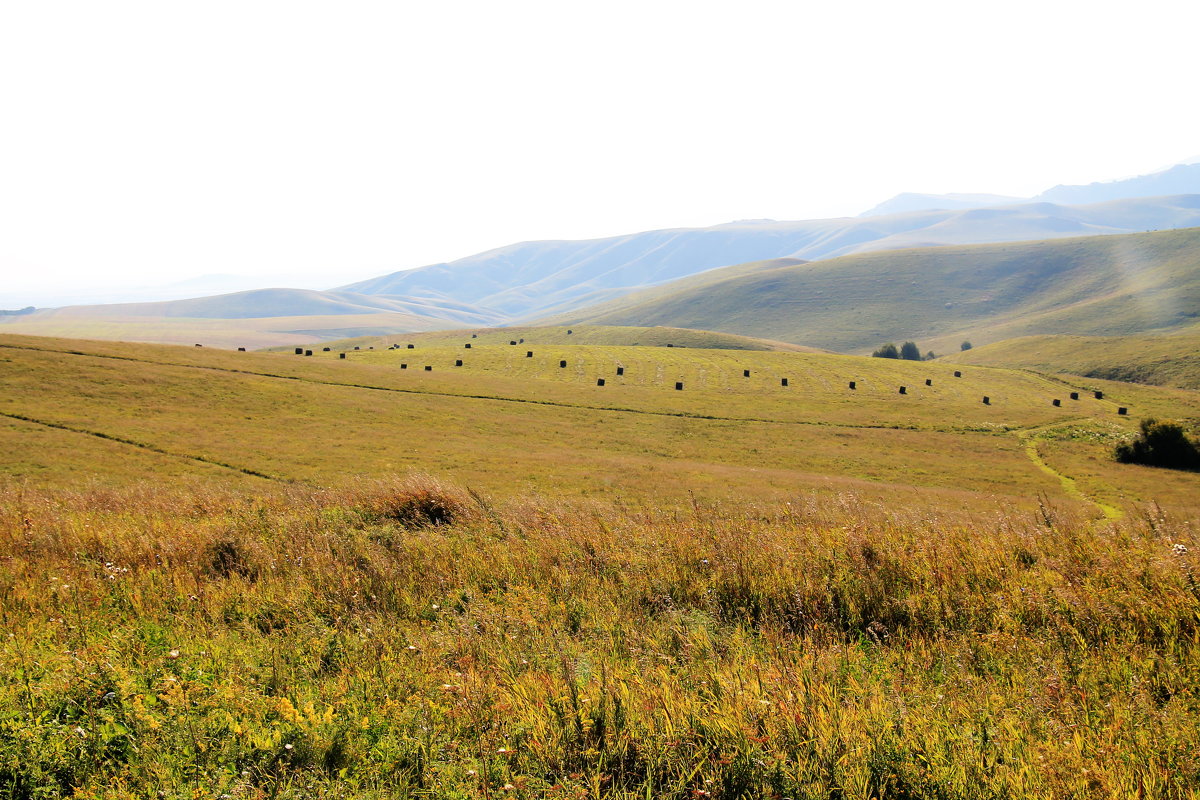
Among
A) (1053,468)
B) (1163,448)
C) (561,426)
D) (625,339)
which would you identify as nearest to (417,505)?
(561,426)

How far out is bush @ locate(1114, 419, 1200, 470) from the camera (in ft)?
118

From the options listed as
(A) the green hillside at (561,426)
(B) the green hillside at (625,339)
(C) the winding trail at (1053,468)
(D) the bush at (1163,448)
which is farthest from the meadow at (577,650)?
(B) the green hillside at (625,339)

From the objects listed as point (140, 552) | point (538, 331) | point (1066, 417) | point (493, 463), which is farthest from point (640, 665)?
point (538, 331)

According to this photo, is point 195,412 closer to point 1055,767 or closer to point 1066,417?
point 1055,767

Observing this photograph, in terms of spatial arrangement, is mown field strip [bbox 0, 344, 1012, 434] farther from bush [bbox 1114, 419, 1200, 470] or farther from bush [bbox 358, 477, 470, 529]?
bush [bbox 358, 477, 470, 529]

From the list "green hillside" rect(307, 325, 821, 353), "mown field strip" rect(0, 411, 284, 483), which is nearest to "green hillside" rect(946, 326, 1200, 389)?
"green hillside" rect(307, 325, 821, 353)

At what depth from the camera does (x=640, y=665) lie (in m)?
5.16

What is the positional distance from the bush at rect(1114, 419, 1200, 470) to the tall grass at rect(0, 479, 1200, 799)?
37574 millimetres

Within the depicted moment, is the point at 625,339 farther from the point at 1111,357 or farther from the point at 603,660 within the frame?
the point at 603,660

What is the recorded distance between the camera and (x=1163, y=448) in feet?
120

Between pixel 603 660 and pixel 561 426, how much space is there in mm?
36539

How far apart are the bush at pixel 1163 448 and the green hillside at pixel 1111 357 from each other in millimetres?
80522

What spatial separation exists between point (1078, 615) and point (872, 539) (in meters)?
2.39

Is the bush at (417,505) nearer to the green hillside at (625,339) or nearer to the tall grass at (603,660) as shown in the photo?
the tall grass at (603,660)
